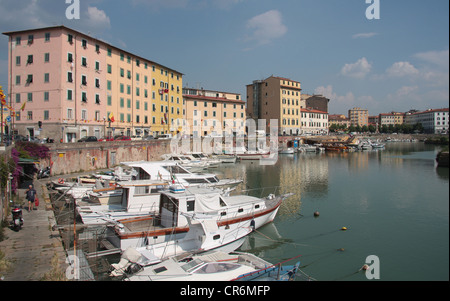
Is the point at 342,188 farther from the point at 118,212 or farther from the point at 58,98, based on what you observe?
the point at 58,98

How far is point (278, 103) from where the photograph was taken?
89.6 metres

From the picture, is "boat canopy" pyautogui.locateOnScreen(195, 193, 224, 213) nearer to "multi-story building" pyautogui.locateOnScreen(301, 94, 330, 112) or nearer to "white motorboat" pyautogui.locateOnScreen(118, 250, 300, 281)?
"white motorboat" pyautogui.locateOnScreen(118, 250, 300, 281)

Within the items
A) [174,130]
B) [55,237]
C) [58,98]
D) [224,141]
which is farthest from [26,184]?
[224,141]

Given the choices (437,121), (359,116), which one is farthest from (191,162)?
(359,116)

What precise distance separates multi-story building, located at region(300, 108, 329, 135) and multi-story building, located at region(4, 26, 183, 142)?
208 ft

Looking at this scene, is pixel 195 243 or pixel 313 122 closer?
pixel 195 243

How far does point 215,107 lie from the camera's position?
250ft

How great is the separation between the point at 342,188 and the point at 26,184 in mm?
30203

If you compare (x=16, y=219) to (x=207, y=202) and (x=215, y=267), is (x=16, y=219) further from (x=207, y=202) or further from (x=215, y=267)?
(x=215, y=267)

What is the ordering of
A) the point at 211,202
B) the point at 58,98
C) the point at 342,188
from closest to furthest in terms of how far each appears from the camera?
the point at 211,202 < the point at 342,188 < the point at 58,98

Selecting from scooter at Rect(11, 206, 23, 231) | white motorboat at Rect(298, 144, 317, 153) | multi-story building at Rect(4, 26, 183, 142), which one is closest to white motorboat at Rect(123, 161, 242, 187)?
scooter at Rect(11, 206, 23, 231)

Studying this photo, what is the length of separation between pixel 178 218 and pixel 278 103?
256 feet

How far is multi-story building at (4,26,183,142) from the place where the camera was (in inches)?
1580
